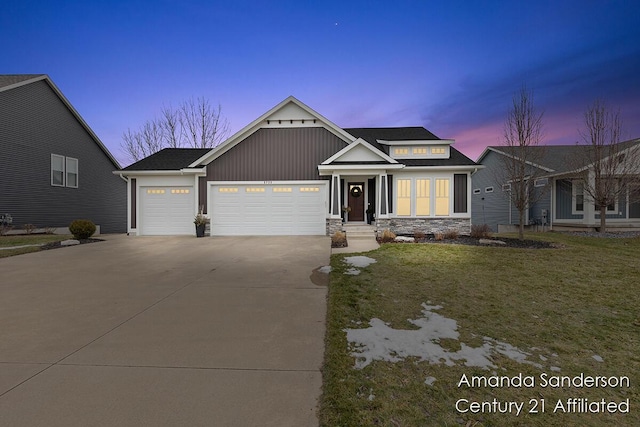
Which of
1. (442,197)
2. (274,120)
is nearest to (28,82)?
(274,120)

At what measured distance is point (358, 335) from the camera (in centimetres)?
338

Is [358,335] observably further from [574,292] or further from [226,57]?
[226,57]

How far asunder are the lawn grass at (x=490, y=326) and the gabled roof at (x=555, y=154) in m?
4.96

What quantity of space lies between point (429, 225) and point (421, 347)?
1118 cm

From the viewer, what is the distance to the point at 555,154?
19188 millimetres

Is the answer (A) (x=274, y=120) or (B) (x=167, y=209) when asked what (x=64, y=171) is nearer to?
(B) (x=167, y=209)

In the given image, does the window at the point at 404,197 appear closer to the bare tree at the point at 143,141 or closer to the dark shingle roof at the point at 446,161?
the dark shingle roof at the point at 446,161

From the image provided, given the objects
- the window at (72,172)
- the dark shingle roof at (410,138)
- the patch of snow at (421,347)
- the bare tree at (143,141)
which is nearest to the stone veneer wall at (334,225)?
the dark shingle roof at (410,138)

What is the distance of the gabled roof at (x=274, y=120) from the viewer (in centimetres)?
1355

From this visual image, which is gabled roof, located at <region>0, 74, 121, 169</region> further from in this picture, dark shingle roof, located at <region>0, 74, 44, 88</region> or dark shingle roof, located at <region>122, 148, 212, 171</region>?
dark shingle roof, located at <region>122, 148, 212, 171</region>

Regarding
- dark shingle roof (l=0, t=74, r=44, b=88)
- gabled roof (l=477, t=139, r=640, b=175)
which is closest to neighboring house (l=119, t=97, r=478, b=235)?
gabled roof (l=477, t=139, r=640, b=175)

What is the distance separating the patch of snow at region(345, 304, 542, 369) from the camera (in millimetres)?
2842

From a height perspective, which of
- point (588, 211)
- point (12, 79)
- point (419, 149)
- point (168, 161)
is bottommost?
point (588, 211)

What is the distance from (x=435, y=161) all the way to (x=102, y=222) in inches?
873
